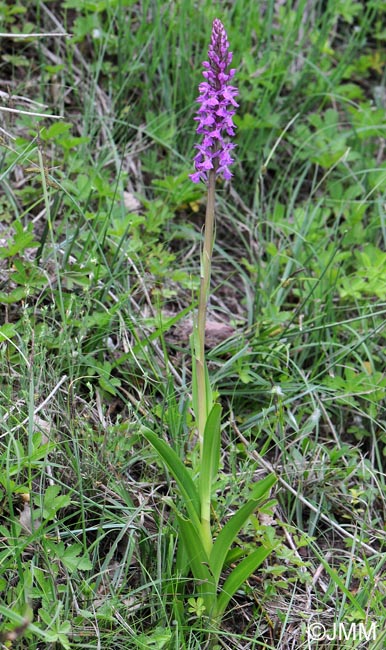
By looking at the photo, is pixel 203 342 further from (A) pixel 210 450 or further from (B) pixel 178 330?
(B) pixel 178 330

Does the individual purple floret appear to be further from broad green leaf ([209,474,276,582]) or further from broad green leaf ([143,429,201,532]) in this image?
broad green leaf ([209,474,276,582])

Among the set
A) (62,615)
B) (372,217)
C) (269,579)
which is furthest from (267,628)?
(372,217)

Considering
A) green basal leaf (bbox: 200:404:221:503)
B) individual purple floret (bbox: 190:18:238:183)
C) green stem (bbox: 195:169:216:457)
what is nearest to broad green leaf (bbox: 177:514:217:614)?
green basal leaf (bbox: 200:404:221:503)

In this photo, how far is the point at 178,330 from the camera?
9.78 ft

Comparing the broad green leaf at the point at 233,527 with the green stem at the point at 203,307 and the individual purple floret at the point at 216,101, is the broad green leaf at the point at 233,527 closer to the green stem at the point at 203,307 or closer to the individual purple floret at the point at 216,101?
the green stem at the point at 203,307

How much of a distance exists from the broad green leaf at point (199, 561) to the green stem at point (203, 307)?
0.77 feet

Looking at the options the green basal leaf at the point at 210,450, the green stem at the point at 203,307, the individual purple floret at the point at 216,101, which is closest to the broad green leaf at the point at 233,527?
the green basal leaf at the point at 210,450

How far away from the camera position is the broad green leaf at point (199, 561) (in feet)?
6.50

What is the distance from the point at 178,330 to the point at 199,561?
1.14 metres

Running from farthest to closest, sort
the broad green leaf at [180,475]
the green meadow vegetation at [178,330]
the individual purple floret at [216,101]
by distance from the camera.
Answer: the green meadow vegetation at [178,330] → the broad green leaf at [180,475] → the individual purple floret at [216,101]

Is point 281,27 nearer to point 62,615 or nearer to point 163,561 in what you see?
point 163,561

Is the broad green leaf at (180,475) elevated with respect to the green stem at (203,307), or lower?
lower

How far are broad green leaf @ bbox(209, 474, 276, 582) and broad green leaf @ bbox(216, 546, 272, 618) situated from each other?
1.6 inches

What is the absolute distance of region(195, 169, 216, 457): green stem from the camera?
1.92m
